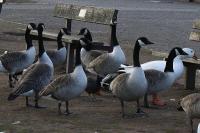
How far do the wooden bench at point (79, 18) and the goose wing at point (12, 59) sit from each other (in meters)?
1.12

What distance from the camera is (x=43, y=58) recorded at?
994 cm

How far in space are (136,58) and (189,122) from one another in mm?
1478

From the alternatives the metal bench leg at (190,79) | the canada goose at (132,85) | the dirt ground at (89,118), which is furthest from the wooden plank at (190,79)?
the canada goose at (132,85)

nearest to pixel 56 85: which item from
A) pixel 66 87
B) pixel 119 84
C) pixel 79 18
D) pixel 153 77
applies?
pixel 66 87

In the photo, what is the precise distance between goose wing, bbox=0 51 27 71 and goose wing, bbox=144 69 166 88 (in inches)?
97.7

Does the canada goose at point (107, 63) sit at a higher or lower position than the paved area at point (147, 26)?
higher

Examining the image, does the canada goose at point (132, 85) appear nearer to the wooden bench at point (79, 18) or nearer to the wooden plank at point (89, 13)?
the wooden bench at point (79, 18)

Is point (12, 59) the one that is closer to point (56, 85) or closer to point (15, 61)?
point (15, 61)

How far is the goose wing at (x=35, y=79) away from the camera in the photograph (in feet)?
29.3

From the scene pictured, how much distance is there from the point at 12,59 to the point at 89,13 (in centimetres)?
343

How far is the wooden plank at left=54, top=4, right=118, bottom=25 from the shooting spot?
1287cm

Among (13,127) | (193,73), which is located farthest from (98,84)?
(13,127)

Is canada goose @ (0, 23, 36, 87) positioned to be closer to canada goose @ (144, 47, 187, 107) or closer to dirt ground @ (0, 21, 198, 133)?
dirt ground @ (0, 21, 198, 133)

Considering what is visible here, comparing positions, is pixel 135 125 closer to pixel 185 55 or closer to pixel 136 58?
pixel 136 58
